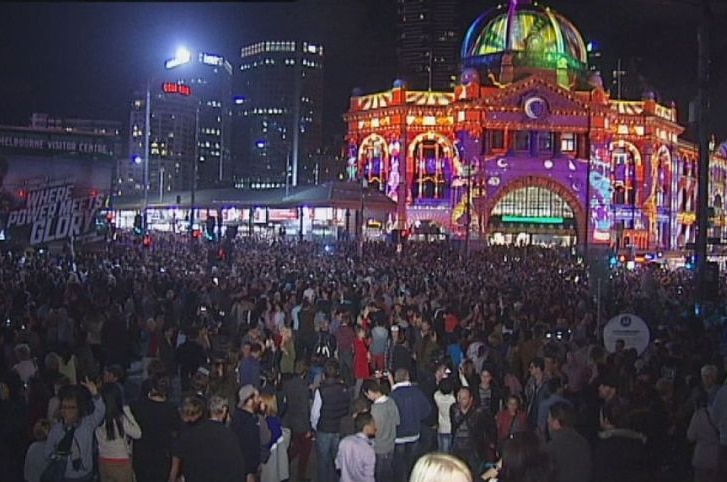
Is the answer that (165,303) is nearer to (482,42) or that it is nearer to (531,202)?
(531,202)

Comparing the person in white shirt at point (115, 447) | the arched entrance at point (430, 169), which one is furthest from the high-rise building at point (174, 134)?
the person in white shirt at point (115, 447)

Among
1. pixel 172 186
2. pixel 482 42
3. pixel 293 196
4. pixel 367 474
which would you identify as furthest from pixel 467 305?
pixel 172 186

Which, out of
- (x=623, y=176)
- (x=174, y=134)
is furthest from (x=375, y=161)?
(x=174, y=134)

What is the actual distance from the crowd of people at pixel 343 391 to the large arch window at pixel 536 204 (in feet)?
196

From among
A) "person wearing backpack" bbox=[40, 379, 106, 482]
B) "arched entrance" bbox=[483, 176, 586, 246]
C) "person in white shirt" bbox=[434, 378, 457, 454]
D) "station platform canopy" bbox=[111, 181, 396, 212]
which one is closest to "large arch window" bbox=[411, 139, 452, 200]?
"arched entrance" bbox=[483, 176, 586, 246]

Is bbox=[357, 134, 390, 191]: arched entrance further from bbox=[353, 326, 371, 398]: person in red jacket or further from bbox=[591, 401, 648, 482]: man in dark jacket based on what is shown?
bbox=[591, 401, 648, 482]: man in dark jacket

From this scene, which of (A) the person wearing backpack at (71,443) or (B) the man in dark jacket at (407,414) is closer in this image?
(A) the person wearing backpack at (71,443)

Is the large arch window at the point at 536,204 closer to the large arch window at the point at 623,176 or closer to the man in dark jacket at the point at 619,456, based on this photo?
the large arch window at the point at 623,176

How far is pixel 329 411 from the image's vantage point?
33.3ft

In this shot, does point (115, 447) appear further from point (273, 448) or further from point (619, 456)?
point (619, 456)

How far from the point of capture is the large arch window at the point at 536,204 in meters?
81.3

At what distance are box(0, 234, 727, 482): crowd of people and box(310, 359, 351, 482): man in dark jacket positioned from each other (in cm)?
2

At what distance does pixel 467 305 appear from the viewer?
1994 centimetres

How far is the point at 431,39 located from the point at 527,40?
64307mm
